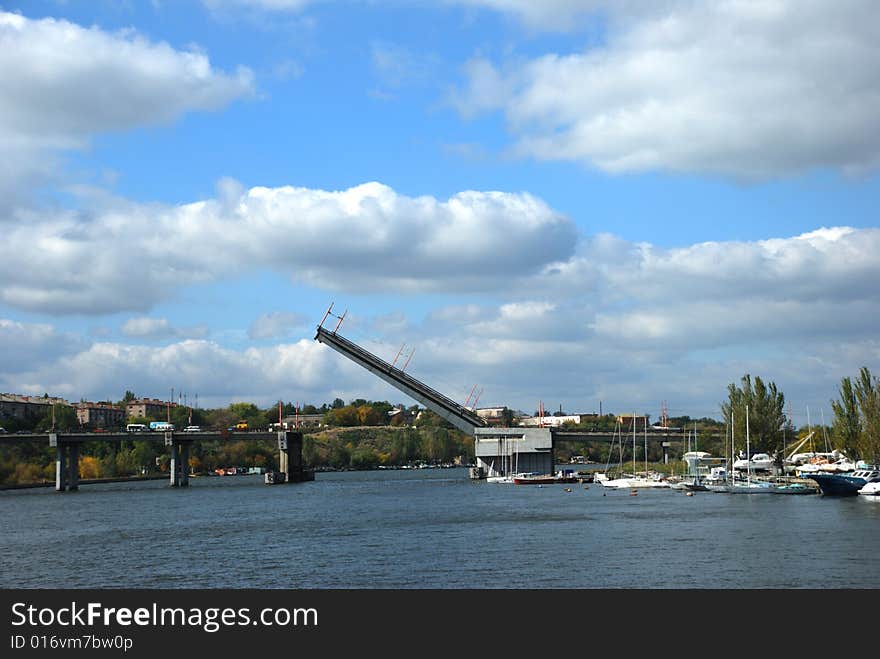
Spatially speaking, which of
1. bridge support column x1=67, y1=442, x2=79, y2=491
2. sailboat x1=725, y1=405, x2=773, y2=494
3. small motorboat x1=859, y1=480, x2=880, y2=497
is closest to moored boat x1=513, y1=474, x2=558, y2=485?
sailboat x1=725, y1=405, x2=773, y2=494

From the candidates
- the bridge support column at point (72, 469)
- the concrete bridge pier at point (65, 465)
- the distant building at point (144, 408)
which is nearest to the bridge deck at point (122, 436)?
the concrete bridge pier at point (65, 465)

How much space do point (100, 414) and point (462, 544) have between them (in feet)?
531

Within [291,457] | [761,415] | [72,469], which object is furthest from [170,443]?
[761,415]

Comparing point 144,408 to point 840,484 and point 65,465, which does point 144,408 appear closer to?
point 65,465

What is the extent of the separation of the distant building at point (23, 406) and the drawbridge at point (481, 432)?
268 feet

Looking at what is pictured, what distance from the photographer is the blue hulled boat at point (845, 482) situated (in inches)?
2036

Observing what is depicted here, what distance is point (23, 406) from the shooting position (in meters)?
144

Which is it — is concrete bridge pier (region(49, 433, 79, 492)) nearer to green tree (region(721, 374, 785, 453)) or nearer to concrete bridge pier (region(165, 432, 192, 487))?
concrete bridge pier (region(165, 432, 192, 487))

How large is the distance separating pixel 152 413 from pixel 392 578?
180 metres

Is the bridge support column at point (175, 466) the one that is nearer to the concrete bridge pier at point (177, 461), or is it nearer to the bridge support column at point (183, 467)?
the concrete bridge pier at point (177, 461)

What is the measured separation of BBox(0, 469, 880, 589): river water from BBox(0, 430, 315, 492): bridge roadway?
30.2 meters
